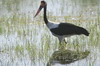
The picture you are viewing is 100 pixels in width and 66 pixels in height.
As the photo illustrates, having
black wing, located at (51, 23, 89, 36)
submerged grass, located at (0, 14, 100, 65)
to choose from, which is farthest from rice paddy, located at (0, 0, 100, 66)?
black wing, located at (51, 23, 89, 36)

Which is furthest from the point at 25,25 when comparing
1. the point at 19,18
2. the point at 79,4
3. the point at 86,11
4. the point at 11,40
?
the point at 79,4

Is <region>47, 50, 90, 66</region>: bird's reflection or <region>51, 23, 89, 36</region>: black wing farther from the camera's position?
<region>51, 23, 89, 36</region>: black wing

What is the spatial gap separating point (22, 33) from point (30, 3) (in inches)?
223

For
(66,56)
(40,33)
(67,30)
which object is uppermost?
(67,30)

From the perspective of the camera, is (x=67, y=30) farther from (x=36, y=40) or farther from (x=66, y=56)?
(x=36, y=40)

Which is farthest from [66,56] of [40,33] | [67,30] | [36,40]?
[40,33]

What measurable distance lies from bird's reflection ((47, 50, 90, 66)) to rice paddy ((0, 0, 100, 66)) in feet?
0.29

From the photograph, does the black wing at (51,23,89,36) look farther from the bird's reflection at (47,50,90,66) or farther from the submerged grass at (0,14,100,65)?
the bird's reflection at (47,50,90,66)

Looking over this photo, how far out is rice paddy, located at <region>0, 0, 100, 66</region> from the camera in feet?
27.0

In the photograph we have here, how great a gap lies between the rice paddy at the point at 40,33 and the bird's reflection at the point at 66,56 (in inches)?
3.5

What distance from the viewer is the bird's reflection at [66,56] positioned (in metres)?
8.00

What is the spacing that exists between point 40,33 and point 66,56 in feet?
7.38

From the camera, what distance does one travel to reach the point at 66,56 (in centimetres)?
834

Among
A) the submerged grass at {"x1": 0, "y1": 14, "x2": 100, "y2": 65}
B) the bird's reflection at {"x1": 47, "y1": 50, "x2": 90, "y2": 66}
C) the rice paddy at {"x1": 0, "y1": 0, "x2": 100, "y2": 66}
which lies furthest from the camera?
the submerged grass at {"x1": 0, "y1": 14, "x2": 100, "y2": 65}
